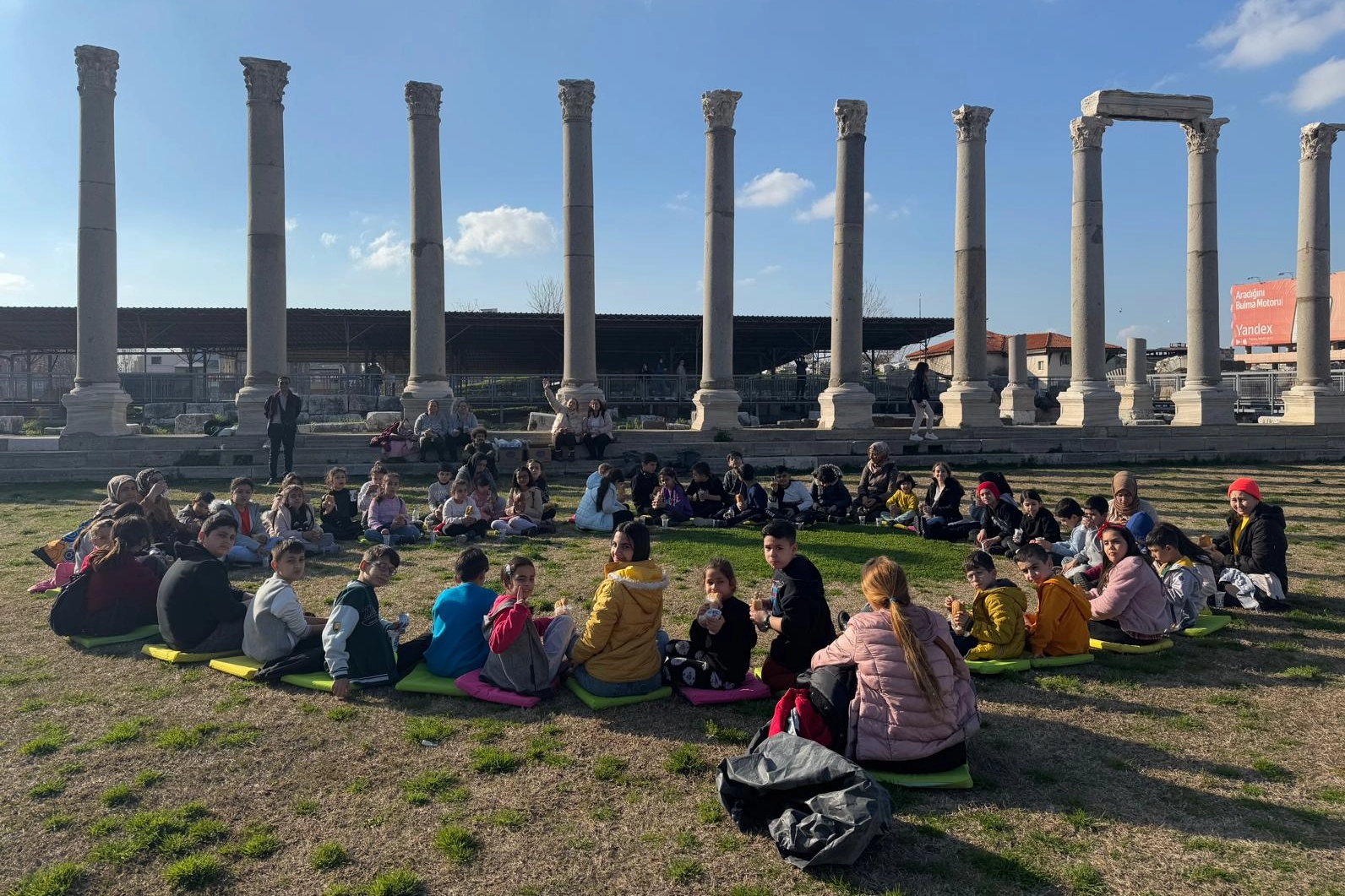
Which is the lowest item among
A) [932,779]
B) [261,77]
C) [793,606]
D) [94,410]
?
[932,779]

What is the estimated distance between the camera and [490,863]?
4.11 meters

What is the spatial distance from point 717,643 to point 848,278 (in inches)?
717

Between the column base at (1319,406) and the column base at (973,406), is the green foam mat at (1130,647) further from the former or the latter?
the column base at (1319,406)

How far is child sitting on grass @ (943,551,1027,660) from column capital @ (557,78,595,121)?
17.8 metres

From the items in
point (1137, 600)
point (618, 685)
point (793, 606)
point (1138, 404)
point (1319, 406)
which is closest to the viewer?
point (793, 606)

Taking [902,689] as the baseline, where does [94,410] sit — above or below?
above

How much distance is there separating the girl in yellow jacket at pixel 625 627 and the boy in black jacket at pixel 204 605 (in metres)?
2.93

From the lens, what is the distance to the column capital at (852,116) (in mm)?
22391

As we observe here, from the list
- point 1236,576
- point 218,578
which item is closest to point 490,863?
point 218,578

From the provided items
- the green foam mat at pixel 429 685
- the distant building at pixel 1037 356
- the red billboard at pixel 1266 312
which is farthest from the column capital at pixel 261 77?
the red billboard at pixel 1266 312

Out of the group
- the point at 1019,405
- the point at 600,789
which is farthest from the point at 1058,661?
the point at 1019,405

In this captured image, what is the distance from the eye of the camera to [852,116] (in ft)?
73.5

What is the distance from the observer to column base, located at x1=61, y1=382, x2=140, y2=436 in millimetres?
19531

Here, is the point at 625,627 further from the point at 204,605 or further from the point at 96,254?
the point at 96,254
